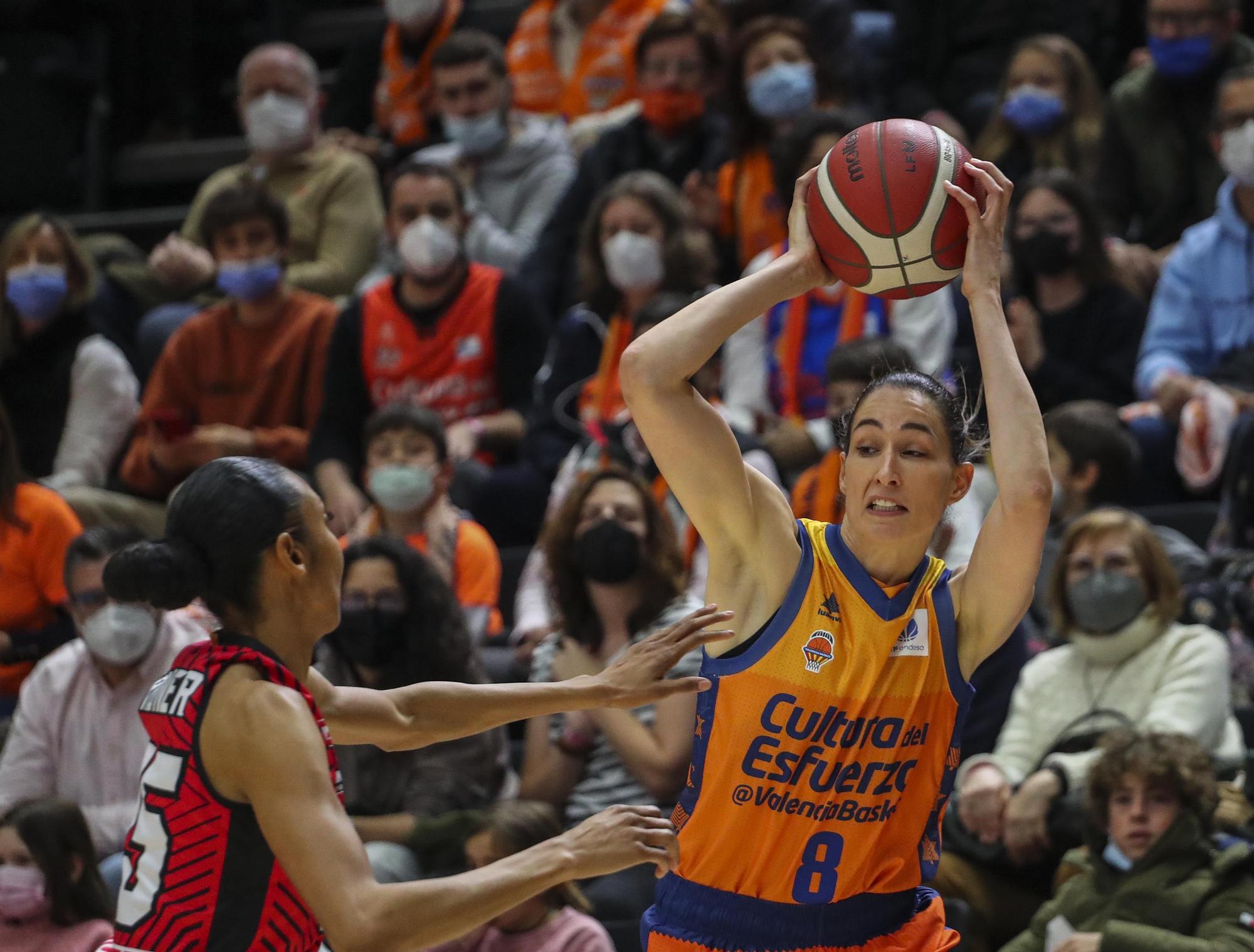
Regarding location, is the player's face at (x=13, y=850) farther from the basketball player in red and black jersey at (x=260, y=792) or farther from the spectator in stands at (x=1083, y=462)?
the spectator in stands at (x=1083, y=462)

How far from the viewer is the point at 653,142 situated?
8781mm

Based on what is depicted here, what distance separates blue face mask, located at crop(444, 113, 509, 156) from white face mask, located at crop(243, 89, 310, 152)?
2.36 ft

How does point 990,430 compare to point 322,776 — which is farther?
point 990,430

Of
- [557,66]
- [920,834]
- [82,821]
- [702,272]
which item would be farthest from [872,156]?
[557,66]

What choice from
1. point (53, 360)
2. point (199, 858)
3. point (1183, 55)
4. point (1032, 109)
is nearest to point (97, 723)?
point (53, 360)

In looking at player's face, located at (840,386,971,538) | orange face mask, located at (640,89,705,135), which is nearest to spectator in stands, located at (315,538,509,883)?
player's face, located at (840,386,971,538)

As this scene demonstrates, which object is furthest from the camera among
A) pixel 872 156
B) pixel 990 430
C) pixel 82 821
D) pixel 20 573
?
pixel 20 573

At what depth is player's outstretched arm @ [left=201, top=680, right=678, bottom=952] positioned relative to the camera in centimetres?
308

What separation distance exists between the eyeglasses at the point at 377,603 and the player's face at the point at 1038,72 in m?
3.90

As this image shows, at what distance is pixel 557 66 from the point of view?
995 centimetres

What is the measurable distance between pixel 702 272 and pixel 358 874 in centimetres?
470

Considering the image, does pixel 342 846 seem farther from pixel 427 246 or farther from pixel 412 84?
pixel 412 84

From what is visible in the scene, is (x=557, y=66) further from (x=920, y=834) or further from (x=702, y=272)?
(x=920, y=834)

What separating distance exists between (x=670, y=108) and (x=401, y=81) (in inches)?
72.4
